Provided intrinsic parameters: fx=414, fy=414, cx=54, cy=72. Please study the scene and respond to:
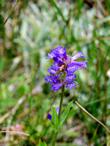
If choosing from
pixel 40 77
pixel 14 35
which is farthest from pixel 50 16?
pixel 40 77

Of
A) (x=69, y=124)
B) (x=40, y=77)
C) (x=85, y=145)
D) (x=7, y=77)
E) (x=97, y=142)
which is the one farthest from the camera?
(x=7, y=77)

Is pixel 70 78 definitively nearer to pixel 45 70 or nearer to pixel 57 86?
pixel 57 86

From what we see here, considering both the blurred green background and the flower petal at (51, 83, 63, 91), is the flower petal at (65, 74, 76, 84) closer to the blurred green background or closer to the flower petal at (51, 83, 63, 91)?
the flower petal at (51, 83, 63, 91)

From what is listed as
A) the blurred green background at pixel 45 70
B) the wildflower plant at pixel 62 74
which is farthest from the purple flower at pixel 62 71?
the blurred green background at pixel 45 70

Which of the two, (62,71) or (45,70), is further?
(45,70)

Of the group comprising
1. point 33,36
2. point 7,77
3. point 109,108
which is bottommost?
point 109,108

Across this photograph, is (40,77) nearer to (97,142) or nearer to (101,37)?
(101,37)

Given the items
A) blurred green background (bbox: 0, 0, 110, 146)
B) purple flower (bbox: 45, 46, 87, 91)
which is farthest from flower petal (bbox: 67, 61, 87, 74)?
blurred green background (bbox: 0, 0, 110, 146)

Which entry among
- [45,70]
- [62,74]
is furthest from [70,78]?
[45,70]

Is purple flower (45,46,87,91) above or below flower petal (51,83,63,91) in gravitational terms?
above
